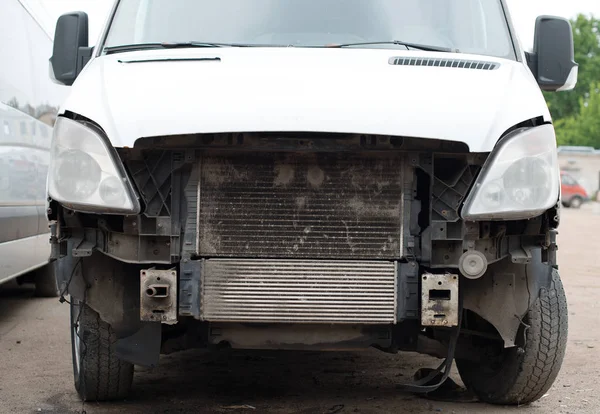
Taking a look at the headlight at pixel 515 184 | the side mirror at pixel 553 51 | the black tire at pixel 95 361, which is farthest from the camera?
the side mirror at pixel 553 51

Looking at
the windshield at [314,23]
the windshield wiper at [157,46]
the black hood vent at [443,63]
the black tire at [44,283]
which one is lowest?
the black tire at [44,283]

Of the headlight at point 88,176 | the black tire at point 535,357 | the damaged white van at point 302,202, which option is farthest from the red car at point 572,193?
the headlight at point 88,176

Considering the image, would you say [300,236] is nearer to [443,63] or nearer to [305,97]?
[305,97]

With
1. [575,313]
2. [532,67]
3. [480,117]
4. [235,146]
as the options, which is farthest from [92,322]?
[575,313]

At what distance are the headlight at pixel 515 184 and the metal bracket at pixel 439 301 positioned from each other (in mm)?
309

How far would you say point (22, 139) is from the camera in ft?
29.1

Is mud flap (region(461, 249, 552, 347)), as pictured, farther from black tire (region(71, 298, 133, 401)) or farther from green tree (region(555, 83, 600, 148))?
green tree (region(555, 83, 600, 148))

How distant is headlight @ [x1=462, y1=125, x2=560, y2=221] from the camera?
14.6 feet

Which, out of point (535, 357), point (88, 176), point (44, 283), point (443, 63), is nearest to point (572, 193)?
point (44, 283)

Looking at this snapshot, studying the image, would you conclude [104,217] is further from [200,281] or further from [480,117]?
[480,117]

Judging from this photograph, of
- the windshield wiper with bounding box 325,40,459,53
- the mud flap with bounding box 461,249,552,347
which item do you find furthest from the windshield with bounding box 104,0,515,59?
the mud flap with bounding box 461,249,552,347

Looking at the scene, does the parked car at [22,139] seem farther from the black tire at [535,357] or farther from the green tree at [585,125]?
the green tree at [585,125]

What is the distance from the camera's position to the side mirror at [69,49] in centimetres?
611

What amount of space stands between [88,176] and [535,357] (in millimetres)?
2397
